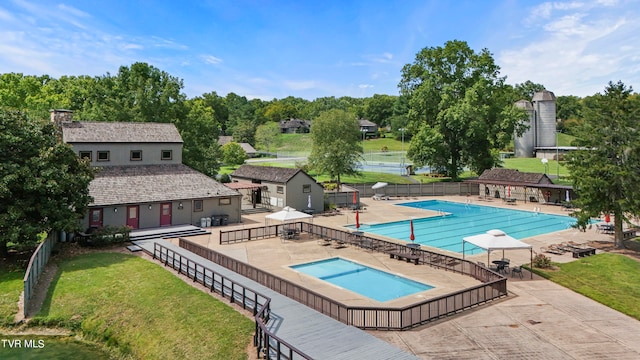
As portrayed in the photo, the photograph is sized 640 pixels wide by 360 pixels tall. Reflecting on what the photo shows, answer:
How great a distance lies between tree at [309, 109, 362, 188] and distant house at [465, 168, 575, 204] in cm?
1607

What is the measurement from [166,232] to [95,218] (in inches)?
184

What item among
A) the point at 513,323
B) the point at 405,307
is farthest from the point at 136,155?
the point at 513,323

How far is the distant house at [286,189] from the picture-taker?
40.1 meters

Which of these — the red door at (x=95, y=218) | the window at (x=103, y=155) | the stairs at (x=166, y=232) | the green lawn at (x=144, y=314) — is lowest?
the green lawn at (x=144, y=314)

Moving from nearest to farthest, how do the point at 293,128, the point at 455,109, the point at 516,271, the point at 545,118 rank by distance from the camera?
the point at 516,271
the point at 455,109
the point at 545,118
the point at 293,128

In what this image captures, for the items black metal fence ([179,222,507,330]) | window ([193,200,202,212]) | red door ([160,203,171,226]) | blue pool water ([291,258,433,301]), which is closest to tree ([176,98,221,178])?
window ([193,200,202,212])

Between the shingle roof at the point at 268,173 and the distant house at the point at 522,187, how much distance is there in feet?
82.7

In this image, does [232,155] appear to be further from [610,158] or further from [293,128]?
[610,158]

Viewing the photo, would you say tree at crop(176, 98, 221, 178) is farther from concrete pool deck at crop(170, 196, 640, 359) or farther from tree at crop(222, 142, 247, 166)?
tree at crop(222, 142, 247, 166)

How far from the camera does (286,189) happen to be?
39781 millimetres

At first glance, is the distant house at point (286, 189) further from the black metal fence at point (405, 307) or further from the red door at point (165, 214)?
the black metal fence at point (405, 307)

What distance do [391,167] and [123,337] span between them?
6394 cm

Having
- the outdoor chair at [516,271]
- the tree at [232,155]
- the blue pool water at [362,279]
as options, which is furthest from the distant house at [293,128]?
the outdoor chair at [516,271]

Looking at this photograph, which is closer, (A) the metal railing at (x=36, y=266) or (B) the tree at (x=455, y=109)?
(A) the metal railing at (x=36, y=266)
